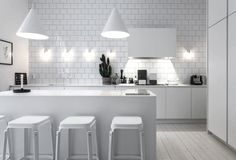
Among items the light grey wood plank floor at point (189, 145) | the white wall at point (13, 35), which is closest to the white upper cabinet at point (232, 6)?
the light grey wood plank floor at point (189, 145)

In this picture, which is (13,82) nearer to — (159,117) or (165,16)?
(159,117)

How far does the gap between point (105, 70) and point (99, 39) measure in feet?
2.79

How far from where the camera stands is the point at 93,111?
9.17 ft

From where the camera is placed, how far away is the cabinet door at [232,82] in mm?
3047

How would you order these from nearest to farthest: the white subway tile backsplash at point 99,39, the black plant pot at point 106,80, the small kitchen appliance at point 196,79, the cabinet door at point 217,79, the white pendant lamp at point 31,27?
the white pendant lamp at point 31,27 → the cabinet door at point 217,79 → the black plant pot at point 106,80 → the small kitchen appliance at point 196,79 → the white subway tile backsplash at point 99,39

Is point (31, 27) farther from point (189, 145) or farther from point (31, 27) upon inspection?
point (189, 145)

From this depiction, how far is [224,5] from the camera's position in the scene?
133 inches

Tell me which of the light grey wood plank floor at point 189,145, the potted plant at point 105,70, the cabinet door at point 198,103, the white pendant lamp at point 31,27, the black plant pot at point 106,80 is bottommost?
the light grey wood plank floor at point 189,145

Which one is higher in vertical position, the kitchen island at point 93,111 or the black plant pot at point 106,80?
the black plant pot at point 106,80

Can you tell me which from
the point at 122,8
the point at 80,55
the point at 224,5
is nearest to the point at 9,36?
the point at 80,55

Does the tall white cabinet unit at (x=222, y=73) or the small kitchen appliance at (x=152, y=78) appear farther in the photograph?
the small kitchen appliance at (x=152, y=78)

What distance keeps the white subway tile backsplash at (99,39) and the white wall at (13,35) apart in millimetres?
274

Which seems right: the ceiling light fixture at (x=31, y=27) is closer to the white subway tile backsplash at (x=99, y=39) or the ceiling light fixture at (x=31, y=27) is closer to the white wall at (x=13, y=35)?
the white wall at (x=13, y=35)

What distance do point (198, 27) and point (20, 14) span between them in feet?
14.3
